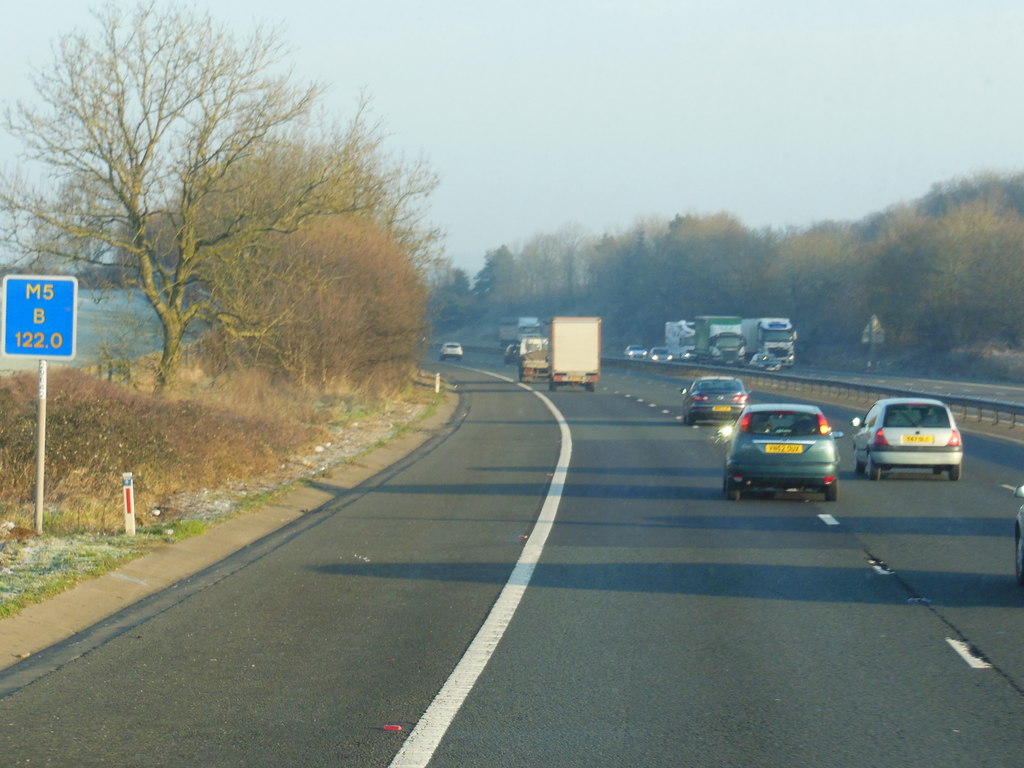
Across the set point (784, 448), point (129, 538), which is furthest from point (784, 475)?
point (129, 538)

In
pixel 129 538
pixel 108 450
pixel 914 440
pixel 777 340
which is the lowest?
pixel 129 538

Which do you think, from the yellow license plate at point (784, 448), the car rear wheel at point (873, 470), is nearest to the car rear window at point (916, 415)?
the car rear wheel at point (873, 470)

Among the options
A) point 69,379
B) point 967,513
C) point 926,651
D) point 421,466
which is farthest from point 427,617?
point 69,379

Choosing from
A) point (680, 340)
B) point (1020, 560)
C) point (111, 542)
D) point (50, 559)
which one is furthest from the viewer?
point (680, 340)

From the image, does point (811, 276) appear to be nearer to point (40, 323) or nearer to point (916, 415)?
point (916, 415)

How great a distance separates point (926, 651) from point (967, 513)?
8.94m

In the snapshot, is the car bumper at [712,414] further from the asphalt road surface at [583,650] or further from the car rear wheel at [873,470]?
the asphalt road surface at [583,650]

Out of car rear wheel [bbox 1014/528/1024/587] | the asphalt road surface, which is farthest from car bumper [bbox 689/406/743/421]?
car rear wheel [bbox 1014/528/1024/587]

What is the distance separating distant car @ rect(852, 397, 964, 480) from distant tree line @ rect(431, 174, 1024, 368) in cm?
3334

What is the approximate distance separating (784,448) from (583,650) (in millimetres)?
10331

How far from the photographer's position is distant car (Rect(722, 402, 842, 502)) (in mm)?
18094

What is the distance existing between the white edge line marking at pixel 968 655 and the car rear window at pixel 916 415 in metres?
13.4

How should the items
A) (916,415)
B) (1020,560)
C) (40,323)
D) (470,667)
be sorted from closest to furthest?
1. (470,667)
2. (1020,560)
3. (40,323)
4. (916,415)

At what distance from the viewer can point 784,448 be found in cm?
1819
